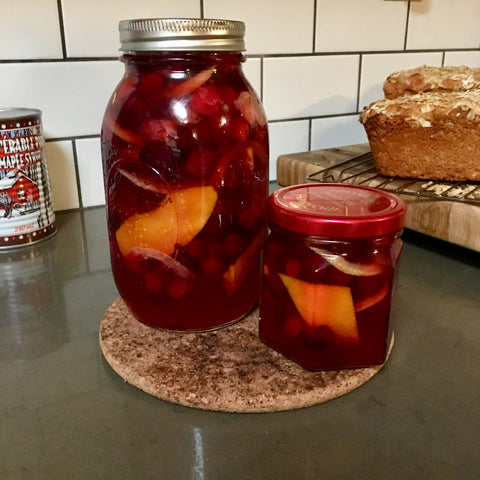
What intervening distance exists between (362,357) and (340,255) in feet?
0.31

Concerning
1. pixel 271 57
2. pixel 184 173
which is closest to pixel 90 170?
pixel 271 57


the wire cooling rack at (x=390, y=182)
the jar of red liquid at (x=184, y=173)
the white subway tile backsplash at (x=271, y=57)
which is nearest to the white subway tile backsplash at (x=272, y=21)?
the white subway tile backsplash at (x=271, y=57)

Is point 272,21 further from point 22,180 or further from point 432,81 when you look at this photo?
point 22,180

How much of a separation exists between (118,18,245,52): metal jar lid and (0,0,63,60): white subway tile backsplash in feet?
1.32

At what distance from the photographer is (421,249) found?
0.73 metres

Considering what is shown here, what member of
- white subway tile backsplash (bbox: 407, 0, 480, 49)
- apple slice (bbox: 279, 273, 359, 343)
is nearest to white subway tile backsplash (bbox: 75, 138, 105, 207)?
apple slice (bbox: 279, 273, 359, 343)

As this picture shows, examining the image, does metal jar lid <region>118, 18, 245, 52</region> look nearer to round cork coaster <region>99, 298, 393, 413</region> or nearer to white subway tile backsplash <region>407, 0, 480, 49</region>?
round cork coaster <region>99, 298, 393, 413</region>

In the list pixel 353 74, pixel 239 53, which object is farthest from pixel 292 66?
pixel 239 53

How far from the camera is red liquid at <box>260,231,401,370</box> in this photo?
16.0 inches

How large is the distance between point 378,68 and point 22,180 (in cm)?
73

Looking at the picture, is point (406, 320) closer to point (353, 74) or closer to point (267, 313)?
point (267, 313)

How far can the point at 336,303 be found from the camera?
0.41 metres

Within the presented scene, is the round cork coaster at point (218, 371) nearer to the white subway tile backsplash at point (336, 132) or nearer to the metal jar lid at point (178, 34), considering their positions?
the metal jar lid at point (178, 34)

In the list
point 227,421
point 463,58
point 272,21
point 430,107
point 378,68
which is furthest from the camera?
point 463,58
